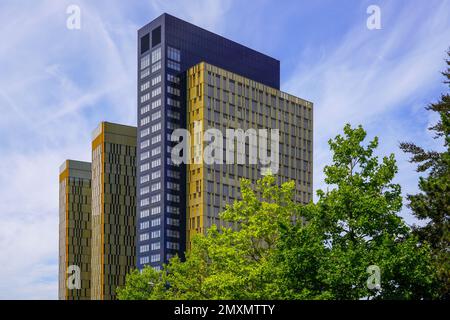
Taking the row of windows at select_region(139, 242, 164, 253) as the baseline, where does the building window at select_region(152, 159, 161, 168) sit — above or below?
above

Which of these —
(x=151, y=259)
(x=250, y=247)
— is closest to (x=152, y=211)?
(x=151, y=259)

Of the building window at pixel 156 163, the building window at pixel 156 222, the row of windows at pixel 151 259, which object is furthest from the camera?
the building window at pixel 156 163

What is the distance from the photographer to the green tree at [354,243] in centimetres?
3725

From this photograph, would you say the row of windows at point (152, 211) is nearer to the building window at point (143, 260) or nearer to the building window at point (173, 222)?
the building window at point (173, 222)

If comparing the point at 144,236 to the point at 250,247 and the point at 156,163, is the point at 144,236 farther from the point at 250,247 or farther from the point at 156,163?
the point at 250,247

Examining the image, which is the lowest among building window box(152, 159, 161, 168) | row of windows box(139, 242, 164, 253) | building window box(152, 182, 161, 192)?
row of windows box(139, 242, 164, 253)

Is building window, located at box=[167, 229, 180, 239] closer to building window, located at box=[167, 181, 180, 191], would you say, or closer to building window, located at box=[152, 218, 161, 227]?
building window, located at box=[152, 218, 161, 227]

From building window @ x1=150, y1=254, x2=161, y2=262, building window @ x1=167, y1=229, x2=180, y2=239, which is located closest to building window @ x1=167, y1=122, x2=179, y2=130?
building window @ x1=167, y1=229, x2=180, y2=239

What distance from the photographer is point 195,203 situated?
196 metres

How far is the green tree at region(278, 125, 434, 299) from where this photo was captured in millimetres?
37250

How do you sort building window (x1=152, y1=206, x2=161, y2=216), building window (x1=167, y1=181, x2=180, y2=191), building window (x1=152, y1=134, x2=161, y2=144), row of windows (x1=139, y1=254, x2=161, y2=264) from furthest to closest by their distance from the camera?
building window (x1=152, y1=134, x2=161, y2=144) → building window (x1=167, y1=181, x2=180, y2=191) → building window (x1=152, y1=206, x2=161, y2=216) → row of windows (x1=139, y1=254, x2=161, y2=264)

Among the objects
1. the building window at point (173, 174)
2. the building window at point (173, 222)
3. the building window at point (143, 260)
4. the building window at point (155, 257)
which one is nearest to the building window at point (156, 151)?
the building window at point (173, 174)

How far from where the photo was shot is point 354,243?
38.5 m
